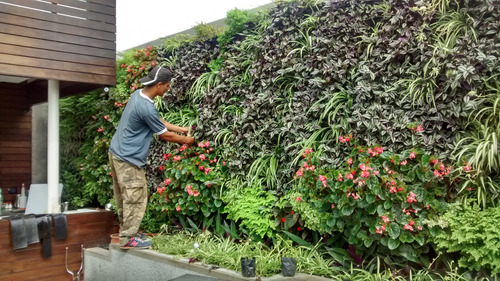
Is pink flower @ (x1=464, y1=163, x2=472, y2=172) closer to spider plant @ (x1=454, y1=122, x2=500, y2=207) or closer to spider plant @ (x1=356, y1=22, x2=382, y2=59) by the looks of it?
spider plant @ (x1=454, y1=122, x2=500, y2=207)

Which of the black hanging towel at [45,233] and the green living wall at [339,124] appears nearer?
the green living wall at [339,124]

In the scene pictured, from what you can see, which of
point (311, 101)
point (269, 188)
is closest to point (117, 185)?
point (269, 188)

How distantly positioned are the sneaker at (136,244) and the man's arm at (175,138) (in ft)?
3.69

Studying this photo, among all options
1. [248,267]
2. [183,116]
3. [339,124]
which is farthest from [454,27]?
[183,116]

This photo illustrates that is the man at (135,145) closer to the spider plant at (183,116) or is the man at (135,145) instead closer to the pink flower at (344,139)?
the spider plant at (183,116)

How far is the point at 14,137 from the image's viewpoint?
7430 millimetres

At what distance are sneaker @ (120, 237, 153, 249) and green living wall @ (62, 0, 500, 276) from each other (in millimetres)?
490

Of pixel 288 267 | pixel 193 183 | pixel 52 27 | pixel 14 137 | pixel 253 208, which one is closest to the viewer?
pixel 288 267

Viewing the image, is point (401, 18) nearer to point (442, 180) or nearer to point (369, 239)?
point (442, 180)

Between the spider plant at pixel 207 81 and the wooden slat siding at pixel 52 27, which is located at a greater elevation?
the wooden slat siding at pixel 52 27

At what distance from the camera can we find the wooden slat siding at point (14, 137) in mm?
7297

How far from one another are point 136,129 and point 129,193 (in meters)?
0.67

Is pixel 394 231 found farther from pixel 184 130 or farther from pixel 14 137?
pixel 14 137

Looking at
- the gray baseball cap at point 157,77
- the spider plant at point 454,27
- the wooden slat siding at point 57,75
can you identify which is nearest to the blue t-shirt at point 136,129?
the gray baseball cap at point 157,77
